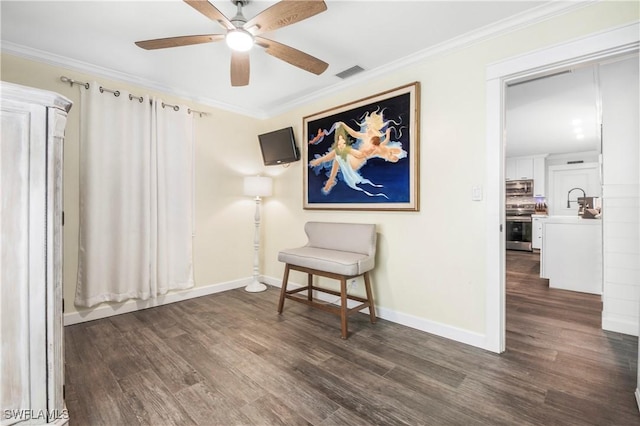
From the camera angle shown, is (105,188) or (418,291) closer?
(418,291)

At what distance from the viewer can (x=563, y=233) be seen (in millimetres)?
3781

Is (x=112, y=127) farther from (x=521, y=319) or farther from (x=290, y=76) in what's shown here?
(x=521, y=319)

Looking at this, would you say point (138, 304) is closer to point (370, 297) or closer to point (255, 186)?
point (255, 186)

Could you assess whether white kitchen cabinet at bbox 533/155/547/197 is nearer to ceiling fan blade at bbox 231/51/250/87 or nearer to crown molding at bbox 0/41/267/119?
crown molding at bbox 0/41/267/119

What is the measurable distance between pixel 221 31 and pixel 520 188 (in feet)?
25.9

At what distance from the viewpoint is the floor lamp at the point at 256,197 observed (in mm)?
3678

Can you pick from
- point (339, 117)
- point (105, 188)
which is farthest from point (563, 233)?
point (105, 188)

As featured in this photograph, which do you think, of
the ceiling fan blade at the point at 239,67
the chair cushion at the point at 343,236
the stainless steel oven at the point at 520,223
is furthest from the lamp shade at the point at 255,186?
the stainless steel oven at the point at 520,223

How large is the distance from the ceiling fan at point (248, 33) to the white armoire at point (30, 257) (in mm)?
857

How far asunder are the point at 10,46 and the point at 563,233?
616 cm

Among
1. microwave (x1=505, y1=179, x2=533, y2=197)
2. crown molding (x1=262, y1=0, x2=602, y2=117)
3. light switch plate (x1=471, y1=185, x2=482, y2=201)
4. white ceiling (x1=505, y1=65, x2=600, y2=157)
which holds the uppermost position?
white ceiling (x1=505, y1=65, x2=600, y2=157)

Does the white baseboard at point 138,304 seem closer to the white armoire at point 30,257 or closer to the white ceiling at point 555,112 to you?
the white armoire at point 30,257

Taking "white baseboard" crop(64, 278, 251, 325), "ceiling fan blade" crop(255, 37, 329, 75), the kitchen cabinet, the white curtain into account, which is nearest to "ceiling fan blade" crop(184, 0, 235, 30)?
"ceiling fan blade" crop(255, 37, 329, 75)

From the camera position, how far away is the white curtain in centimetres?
272
